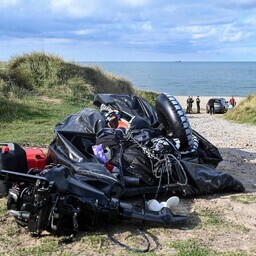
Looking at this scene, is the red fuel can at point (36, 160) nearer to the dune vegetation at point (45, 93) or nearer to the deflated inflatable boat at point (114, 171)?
the deflated inflatable boat at point (114, 171)

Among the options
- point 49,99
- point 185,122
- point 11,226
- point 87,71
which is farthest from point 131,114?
point 87,71

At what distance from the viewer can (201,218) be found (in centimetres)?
501

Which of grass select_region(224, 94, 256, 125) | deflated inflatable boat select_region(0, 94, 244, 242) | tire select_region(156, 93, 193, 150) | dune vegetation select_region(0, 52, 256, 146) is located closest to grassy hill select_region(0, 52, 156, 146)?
dune vegetation select_region(0, 52, 256, 146)

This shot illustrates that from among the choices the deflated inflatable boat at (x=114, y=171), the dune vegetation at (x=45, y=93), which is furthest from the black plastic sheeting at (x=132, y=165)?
the dune vegetation at (x=45, y=93)

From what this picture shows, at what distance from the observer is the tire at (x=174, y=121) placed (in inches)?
260

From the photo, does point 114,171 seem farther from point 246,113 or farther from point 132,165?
point 246,113

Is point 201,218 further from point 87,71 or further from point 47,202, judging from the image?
point 87,71

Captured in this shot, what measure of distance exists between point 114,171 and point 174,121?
5.18 ft

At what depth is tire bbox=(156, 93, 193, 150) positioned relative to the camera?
661 cm

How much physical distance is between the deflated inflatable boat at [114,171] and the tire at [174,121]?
0.01 metres

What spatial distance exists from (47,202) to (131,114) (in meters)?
3.84

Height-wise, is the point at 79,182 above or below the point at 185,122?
below

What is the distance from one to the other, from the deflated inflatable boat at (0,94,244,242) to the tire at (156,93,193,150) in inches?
0.6

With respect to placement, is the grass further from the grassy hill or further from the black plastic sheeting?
the black plastic sheeting
